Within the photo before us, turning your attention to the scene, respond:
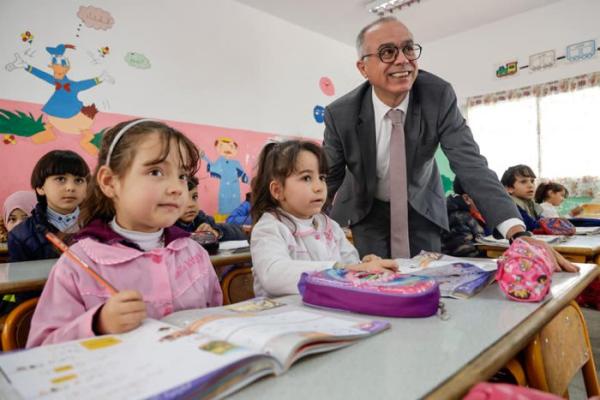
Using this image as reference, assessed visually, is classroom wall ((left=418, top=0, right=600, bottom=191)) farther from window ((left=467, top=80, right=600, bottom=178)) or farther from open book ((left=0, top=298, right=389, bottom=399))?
open book ((left=0, top=298, right=389, bottom=399))

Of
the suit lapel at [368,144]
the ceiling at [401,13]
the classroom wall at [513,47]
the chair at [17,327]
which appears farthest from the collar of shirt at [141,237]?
the classroom wall at [513,47]

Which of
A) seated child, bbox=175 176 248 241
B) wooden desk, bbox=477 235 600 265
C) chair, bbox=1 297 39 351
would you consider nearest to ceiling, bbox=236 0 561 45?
seated child, bbox=175 176 248 241

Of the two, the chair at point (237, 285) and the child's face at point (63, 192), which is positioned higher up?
the child's face at point (63, 192)

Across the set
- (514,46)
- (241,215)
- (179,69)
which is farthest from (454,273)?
(514,46)

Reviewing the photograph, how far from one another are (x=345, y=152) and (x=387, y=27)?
0.56 meters

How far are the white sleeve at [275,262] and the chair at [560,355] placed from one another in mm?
461

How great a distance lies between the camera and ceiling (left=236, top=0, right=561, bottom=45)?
4.59 m

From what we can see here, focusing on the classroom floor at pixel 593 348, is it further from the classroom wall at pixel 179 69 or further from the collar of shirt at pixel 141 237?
the classroom wall at pixel 179 69

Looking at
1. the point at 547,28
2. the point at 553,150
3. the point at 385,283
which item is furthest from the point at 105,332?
the point at 547,28

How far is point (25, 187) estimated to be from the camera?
2926 mm

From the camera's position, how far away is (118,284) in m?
0.91

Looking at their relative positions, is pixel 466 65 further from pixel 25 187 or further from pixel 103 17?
pixel 25 187

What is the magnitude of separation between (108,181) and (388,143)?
1.21 metres

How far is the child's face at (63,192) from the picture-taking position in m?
2.29
